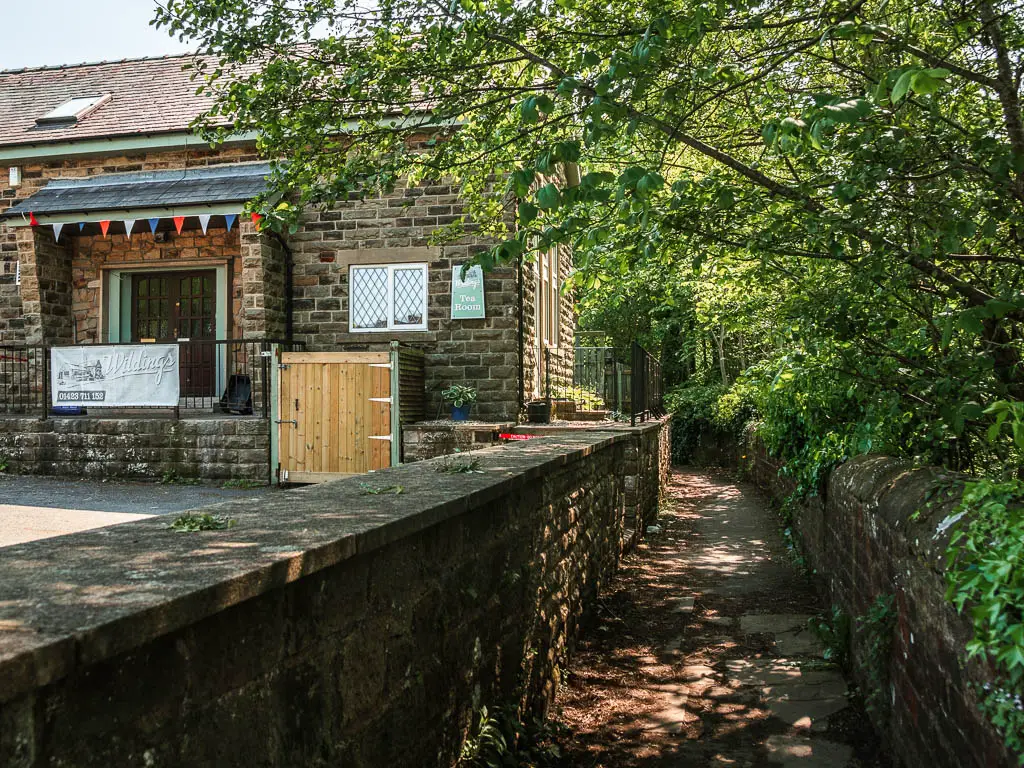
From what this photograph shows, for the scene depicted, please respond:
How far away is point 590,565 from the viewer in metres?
6.68

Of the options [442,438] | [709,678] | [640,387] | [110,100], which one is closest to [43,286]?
[110,100]

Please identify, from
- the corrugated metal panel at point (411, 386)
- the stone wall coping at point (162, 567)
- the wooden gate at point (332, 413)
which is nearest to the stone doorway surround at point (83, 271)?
the wooden gate at point (332, 413)

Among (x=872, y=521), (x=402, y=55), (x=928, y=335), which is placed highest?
(x=402, y=55)

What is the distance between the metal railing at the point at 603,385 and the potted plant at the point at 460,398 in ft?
4.61

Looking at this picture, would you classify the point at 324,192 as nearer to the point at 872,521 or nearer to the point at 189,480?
the point at 872,521

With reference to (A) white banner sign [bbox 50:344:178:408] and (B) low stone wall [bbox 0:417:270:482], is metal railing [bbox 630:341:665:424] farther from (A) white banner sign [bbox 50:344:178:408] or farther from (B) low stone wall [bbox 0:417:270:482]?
(A) white banner sign [bbox 50:344:178:408]

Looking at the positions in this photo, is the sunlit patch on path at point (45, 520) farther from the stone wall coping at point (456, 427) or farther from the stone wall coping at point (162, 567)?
the stone wall coping at point (162, 567)

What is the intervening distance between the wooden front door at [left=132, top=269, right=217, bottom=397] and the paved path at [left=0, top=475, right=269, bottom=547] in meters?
3.52

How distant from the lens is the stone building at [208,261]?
13070mm

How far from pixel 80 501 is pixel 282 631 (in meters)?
9.66

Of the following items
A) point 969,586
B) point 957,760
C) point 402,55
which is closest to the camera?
point 969,586

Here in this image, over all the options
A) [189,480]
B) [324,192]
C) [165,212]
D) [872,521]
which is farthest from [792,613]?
[165,212]

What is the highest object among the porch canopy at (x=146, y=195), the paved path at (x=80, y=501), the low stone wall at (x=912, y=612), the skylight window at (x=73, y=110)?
the skylight window at (x=73, y=110)

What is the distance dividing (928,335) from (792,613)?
286 cm
